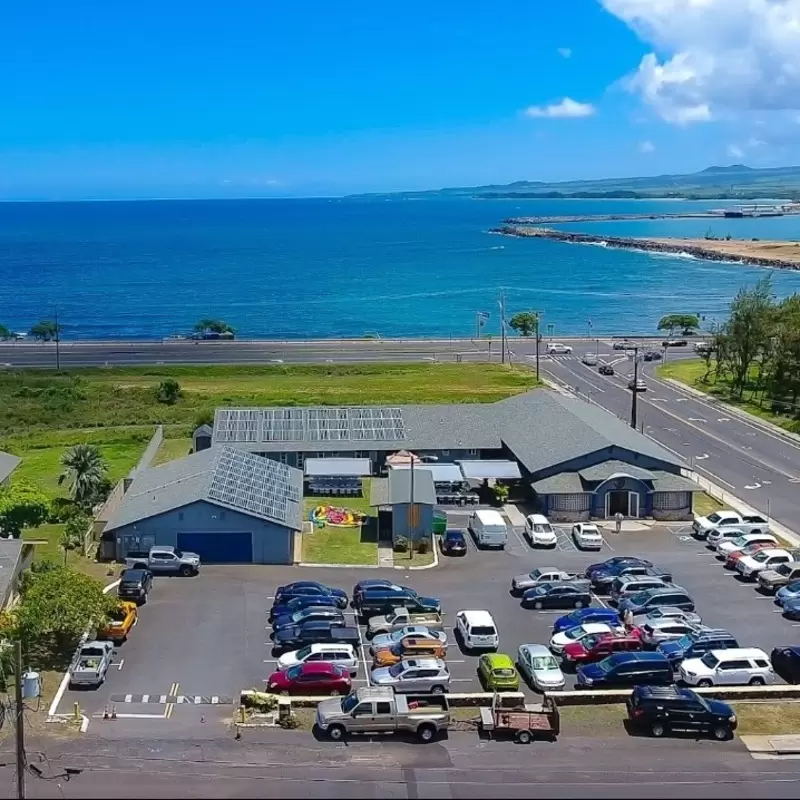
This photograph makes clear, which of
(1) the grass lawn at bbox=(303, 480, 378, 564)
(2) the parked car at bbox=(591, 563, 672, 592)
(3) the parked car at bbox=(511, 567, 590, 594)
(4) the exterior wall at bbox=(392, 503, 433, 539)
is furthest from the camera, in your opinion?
(4) the exterior wall at bbox=(392, 503, 433, 539)

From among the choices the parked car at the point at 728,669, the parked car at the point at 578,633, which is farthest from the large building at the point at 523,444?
the parked car at the point at 728,669

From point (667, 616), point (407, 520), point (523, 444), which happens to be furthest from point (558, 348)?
point (667, 616)

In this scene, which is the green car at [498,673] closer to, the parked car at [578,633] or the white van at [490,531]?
the parked car at [578,633]

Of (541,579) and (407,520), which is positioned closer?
(541,579)

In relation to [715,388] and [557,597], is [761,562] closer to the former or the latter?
[557,597]

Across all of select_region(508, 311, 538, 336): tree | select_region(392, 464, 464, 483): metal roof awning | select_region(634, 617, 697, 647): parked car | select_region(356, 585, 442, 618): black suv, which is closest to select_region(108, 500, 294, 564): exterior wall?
select_region(356, 585, 442, 618): black suv

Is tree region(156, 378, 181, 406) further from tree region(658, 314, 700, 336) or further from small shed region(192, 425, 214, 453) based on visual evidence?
tree region(658, 314, 700, 336)

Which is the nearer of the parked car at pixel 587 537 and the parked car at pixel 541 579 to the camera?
the parked car at pixel 541 579
